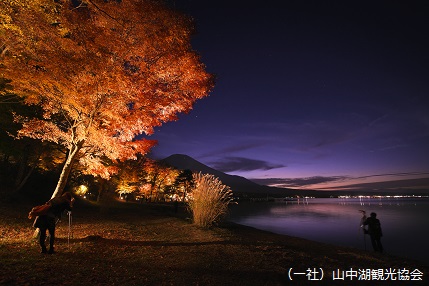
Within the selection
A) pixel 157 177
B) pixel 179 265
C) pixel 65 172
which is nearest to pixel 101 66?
pixel 65 172

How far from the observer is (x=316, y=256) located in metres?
6.63

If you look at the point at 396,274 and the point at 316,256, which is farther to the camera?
the point at 316,256

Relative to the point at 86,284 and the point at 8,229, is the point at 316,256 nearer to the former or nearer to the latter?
the point at 86,284

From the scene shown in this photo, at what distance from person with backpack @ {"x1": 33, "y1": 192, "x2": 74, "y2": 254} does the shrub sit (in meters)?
5.04

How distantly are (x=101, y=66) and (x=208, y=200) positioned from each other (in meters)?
6.31

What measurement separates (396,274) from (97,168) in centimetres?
1006

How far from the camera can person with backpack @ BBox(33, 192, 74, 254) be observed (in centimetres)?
555

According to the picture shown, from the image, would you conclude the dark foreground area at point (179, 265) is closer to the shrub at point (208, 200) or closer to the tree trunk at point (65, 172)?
the tree trunk at point (65, 172)

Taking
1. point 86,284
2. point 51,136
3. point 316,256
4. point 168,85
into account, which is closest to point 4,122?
point 51,136

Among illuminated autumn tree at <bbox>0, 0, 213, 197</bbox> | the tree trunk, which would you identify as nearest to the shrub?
illuminated autumn tree at <bbox>0, 0, 213, 197</bbox>

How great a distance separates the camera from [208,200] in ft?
33.1

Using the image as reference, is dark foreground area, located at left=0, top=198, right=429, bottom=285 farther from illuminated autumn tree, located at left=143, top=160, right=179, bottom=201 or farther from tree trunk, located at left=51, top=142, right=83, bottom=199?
illuminated autumn tree, located at left=143, top=160, right=179, bottom=201

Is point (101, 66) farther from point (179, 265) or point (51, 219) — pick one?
point (179, 265)

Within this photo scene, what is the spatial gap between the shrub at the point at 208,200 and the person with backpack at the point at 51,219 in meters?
5.04
